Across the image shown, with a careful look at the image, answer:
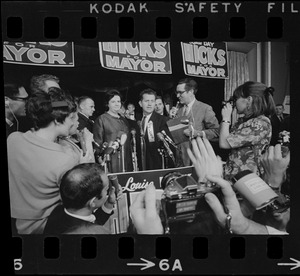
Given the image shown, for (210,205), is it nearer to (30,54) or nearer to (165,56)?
(165,56)

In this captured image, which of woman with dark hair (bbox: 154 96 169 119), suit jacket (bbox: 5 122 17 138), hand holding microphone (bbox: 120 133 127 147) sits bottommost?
hand holding microphone (bbox: 120 133 127 147)

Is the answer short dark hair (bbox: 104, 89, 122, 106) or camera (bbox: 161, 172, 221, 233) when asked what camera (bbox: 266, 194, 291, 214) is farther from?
short dark hair (bbox: 104, 89, 122, 106)

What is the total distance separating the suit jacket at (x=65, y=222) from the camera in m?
3.90

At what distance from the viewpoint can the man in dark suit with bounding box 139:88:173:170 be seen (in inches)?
153

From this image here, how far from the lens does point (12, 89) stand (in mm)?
3877

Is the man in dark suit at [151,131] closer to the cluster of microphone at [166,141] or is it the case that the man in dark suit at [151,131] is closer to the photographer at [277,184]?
the cluster of microphone at [166,141]

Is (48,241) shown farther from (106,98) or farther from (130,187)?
(106,98)

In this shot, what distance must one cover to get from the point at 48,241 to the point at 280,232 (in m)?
1.57

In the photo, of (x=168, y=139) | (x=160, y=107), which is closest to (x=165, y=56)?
(x=160, y=107)

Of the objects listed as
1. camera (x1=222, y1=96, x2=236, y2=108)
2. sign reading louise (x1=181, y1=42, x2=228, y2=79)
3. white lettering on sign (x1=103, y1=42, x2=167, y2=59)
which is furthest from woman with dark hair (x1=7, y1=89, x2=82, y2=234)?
camera (x1=222, y1=96, x2=236, y2=108)

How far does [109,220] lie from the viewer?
3.91 m

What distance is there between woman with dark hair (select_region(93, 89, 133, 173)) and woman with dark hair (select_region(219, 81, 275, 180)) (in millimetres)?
636

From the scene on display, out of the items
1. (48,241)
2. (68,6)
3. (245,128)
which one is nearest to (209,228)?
(245,128)

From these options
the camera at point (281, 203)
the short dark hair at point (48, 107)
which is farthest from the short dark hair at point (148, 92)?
the camera at point (281, 203)
